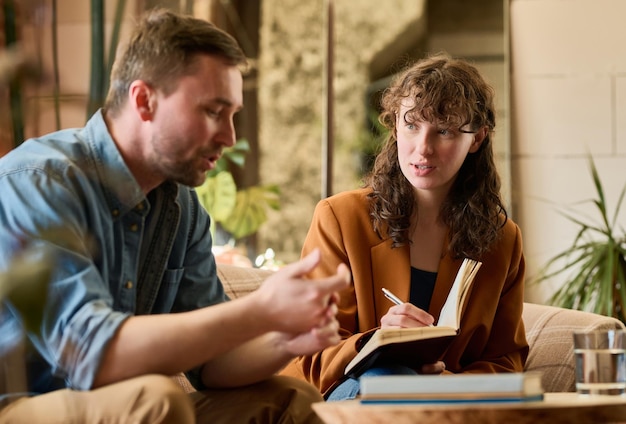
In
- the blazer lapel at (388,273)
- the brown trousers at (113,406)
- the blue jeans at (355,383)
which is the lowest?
the blue jeans at (355,383)

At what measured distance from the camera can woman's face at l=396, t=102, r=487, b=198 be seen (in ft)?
7.01

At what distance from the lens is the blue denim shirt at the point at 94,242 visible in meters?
1.31

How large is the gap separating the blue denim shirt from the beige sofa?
0.62m

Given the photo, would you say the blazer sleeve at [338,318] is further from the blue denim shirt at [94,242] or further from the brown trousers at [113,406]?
the brown trousers at [113,406]

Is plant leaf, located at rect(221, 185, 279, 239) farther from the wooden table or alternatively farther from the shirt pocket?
the wooden table

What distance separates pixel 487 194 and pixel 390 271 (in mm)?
330

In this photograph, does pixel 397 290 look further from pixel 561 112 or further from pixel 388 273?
pixel 561 112

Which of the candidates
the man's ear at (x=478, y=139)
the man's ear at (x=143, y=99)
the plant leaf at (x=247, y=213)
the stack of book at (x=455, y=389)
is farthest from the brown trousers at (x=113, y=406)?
the plant leaf at (x=247, y=213)

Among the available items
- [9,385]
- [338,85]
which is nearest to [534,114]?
[338,85]

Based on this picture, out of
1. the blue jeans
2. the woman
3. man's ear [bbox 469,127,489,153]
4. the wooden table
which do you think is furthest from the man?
man's ear [bbox 469,127,489,153]

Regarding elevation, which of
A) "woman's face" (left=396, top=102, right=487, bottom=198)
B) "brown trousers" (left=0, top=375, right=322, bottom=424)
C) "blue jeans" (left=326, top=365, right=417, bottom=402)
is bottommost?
"blue jeans" (left=326, top=365, right=417, bottom=402)

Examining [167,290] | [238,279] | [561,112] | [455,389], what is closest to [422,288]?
[238,279]

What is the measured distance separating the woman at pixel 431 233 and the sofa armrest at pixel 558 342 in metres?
0.13

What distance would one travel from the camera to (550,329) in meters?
2.37
